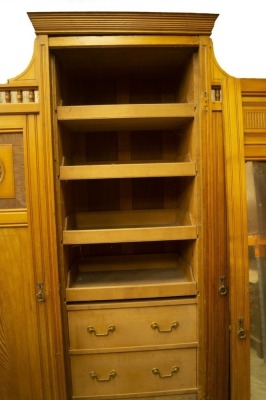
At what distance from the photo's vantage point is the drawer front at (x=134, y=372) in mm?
1206

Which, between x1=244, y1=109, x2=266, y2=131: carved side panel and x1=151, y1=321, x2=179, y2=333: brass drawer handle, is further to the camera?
→ x1=151, y1=321, x2=179, y2=333: brass drawer handle

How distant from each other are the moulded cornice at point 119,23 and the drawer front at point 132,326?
4.02 feet

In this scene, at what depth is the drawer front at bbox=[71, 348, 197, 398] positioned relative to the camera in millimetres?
1206

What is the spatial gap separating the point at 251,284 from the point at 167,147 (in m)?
0.84


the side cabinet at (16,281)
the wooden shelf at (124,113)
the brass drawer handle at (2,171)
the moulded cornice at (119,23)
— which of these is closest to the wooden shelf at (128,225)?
the side cabinet at (16,281)

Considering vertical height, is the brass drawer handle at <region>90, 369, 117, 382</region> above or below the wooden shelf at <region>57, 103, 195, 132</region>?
below

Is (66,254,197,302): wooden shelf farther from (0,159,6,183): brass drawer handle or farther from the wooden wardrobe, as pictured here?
(0,159,6,183): brass drawer handle

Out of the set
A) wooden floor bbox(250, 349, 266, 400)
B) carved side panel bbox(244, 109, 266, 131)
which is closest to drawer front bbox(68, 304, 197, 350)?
wooden floor bbox(250, 349, 266, 400)

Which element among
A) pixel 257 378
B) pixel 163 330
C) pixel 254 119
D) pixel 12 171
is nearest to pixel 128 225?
pixel 163 330

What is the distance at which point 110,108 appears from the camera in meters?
1.14

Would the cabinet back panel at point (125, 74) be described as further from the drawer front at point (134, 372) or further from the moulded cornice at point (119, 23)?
the drawer front at point (134, 372)

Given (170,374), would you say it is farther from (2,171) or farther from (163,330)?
(2,171)

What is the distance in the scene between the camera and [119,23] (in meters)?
1.06

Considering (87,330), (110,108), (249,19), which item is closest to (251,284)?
(87,330)
